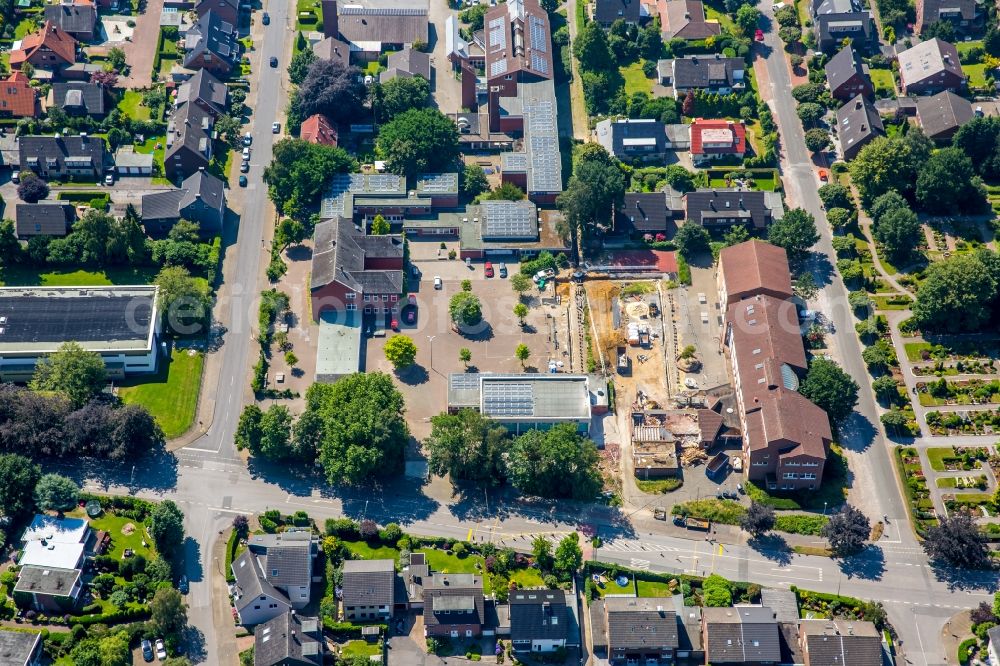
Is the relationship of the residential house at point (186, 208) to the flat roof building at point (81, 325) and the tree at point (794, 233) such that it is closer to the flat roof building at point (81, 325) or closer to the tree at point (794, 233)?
the flat roof building at point (81, 325)

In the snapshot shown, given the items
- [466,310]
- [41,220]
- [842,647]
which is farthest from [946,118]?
[41,220]

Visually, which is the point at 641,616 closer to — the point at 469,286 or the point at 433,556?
the point at 433,556

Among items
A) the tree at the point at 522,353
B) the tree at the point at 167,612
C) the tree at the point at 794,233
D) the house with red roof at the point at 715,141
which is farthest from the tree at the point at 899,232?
the tree at the point at 167,612

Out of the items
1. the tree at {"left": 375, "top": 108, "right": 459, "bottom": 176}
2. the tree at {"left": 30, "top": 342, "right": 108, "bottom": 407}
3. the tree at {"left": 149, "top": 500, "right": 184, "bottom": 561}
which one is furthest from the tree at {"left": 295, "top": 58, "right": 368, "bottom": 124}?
the tree at {"left": 149, "top": 500, "right": 184, "bottom": 561}

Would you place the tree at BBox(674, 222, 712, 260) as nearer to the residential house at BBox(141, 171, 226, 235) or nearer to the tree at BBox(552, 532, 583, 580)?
the tree at BBox(552, 532, 583, 580)

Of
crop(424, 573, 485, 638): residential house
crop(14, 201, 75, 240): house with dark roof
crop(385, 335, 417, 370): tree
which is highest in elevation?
crop(14, 201, 75, 240): house with dark roof

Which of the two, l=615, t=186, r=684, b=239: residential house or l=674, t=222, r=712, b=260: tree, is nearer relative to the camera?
l=674, t=222, r=712, b=260: tree

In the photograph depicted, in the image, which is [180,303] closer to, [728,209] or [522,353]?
[522,353]
